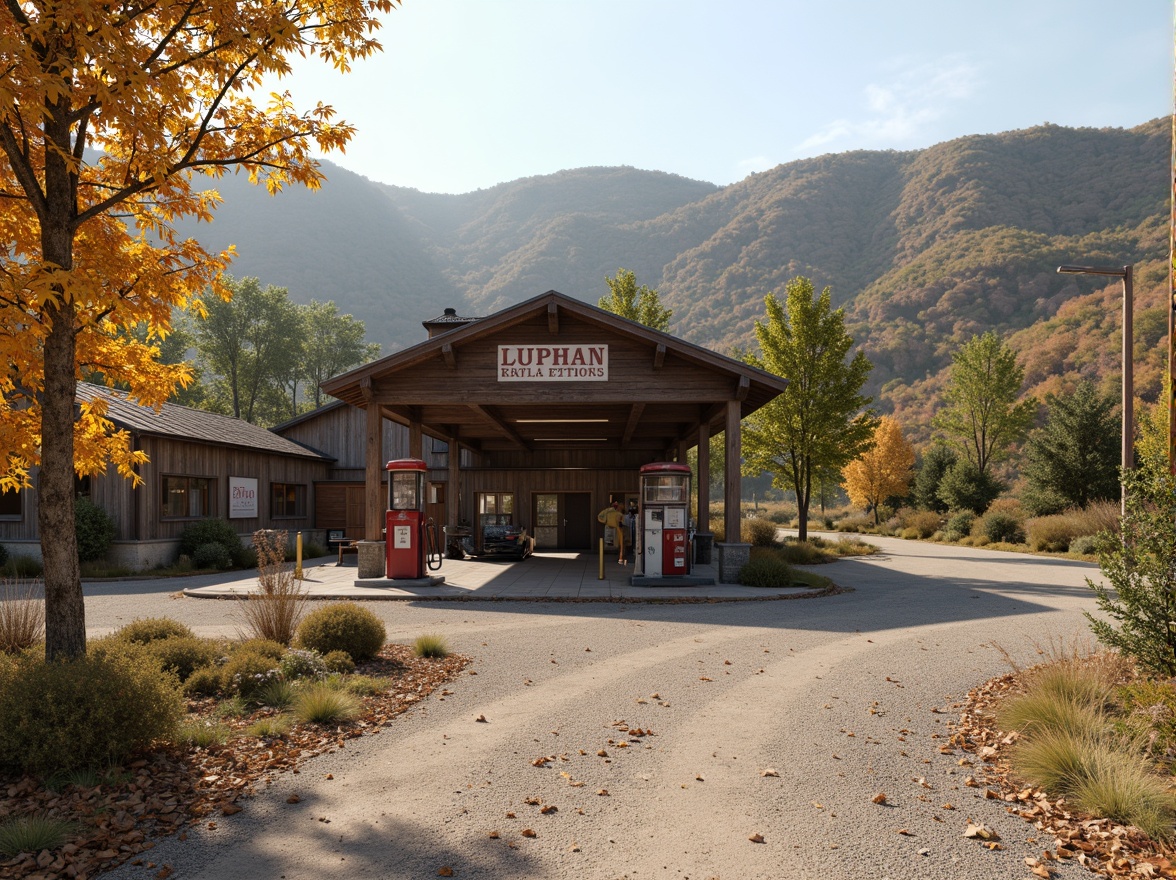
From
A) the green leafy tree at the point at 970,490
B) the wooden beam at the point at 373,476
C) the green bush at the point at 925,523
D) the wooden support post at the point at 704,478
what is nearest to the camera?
the wooden beam at the point at 373,476

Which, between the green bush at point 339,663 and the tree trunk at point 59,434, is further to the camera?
the green bush at point 339,663

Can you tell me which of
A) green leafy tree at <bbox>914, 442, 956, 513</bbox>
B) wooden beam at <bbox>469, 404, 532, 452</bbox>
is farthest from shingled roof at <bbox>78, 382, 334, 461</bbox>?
green leafy tree at <bbox>914, 442, 956, 513</bbox>

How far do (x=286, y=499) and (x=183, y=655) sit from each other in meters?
23.4

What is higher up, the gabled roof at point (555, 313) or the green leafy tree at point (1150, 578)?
the gabled roof at point (555, 313)

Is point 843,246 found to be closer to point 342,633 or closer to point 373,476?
point 373,476

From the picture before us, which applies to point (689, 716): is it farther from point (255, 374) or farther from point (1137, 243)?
point (1137, 243)

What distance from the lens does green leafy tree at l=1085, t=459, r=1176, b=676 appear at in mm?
6109

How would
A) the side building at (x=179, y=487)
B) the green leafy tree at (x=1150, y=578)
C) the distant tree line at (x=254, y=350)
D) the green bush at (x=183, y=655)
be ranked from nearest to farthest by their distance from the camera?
the green leafy tree at (x=1150, y=578) → the green bush at (x=183, y=655) → the side building at (x=179, y=487) → the distant tree line at (x=254, y=350)

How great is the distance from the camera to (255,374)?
54062 mm

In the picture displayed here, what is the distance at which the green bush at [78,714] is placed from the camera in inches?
199

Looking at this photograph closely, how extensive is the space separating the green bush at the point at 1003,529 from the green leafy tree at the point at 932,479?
1117 centimetres

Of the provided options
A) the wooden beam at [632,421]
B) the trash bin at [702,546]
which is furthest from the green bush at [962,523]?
the trash bin at [702,546]

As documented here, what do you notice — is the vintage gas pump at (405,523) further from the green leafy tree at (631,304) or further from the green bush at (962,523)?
the green bush at (962,523)

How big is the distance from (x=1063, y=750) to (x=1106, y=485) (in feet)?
101
